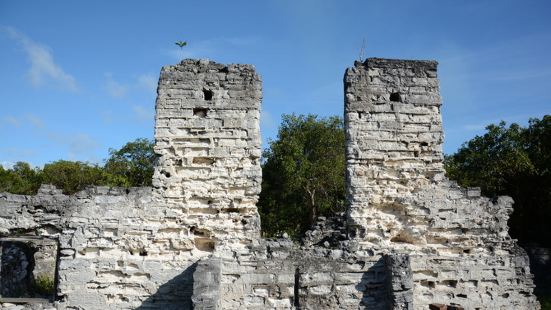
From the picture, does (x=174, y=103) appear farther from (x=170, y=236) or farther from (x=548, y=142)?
(x=548, y=142)

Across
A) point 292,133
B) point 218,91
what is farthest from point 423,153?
point 292,133

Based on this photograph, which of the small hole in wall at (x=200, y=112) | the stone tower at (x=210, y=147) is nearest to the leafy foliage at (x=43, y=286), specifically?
the stone tower at (x=210, y=147)

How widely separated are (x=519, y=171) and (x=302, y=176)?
397 inches

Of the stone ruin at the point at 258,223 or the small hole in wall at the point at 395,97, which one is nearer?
the stone ruin at the point at 258,223

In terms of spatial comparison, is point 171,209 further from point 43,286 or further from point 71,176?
point 71,176

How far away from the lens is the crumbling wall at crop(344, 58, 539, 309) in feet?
26.6

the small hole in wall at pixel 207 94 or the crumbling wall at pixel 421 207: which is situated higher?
the small hole in wall at pixel 207 94

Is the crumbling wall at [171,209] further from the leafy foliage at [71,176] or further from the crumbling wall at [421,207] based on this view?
the leafy foliage at [71,176]

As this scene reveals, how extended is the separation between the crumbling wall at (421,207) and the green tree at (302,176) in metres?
13.1

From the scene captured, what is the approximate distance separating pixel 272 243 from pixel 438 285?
10.2ft

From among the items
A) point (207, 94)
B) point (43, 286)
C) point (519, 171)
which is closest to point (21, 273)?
point (43, 286)

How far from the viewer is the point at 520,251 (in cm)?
836

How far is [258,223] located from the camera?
8.00 metres

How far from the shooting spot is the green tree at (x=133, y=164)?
1069 inches
